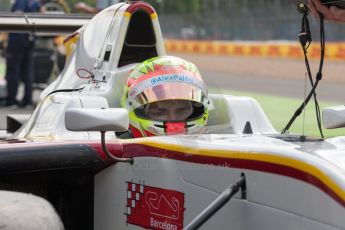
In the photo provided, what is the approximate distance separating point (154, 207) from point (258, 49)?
26818 mm

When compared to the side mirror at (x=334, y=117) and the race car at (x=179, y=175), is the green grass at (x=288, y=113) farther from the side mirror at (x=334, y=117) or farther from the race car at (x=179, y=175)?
the side mirror at (x=334, y=117)

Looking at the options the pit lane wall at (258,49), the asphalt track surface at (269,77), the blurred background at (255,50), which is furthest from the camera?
the pit lane wall at (258,49)

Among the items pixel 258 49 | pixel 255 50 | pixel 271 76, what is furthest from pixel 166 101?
pixel 255 50

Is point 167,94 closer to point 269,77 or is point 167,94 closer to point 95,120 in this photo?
point 95,120

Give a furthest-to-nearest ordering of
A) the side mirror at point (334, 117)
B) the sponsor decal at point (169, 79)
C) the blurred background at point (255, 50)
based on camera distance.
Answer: the blurred background at point (255, 50) → the sponsor decal at point (169, 79) → the side mirror at point (334, 117)

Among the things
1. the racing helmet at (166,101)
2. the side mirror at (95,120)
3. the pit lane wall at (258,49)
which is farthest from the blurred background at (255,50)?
the side mirror at (95,120)

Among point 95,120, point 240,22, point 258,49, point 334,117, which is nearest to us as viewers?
point 95,120

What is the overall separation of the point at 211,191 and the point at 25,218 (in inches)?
27.3

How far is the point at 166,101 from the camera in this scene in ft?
12.9

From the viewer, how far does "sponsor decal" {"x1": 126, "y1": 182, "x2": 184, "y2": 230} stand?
291cm

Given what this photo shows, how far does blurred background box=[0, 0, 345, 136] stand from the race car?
268 inches

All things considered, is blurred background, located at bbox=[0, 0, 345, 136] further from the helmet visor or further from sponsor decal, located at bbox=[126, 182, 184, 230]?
sponsor decal, located at bbox=[126, 182, 184, 230]

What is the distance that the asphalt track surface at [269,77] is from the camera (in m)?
17.0

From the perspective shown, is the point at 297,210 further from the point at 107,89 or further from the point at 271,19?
the point at 271,19
